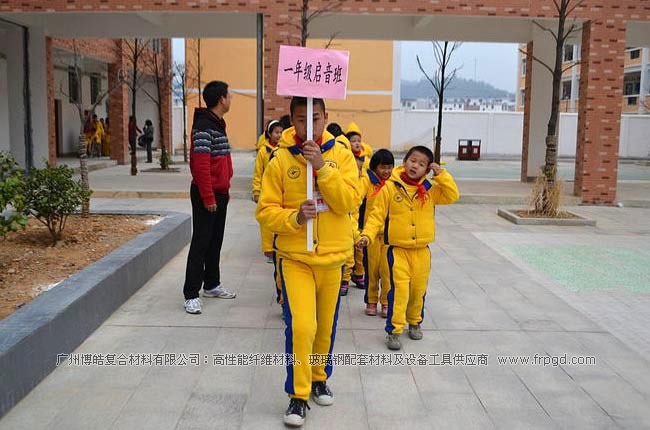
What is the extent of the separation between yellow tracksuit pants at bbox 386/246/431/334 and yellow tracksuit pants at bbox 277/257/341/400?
103 centimetres

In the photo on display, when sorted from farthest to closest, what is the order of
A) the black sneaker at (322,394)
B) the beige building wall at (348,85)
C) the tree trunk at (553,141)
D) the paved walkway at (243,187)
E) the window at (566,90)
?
the window at (566,90) < the beige building wall at (348,85) < the paved walkway at (243,187) < the tree trunk at (553,141) < the black sneaker at (322,394)

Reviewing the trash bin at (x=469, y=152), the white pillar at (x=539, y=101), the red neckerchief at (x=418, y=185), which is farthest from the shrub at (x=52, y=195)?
the trash bin at (x=469, y=152)

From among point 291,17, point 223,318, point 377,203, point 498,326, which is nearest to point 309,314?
point 377,203

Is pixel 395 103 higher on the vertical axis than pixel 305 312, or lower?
higher

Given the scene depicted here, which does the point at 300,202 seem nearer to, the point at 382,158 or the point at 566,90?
the point at 382,158

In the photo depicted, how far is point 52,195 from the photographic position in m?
5.90

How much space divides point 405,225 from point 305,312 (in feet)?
4.56

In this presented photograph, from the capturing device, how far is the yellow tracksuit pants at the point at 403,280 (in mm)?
4438

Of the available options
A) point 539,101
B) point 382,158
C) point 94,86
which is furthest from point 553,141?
point 94,86

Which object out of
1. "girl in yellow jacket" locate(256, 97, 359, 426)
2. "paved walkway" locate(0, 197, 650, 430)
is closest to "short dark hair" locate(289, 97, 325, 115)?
"girl in yellow jacket" locate(256, 97, 359, 426)

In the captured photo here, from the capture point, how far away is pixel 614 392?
3.80 m

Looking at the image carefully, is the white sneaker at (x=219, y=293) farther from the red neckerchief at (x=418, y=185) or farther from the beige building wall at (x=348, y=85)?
the beige building wall at (x=348, y=85)

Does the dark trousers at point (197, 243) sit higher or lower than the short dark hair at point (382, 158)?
lower

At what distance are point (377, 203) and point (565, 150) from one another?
27.1 metres
